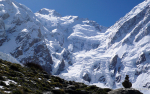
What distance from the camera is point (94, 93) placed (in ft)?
74.9

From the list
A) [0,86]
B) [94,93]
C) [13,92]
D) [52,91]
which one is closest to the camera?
[13,92]

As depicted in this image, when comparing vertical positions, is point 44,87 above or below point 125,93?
above

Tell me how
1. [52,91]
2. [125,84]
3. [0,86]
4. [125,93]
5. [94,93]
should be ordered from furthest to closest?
[94,93] → [125,84] → [52,91] → [125,93] → [0,86]

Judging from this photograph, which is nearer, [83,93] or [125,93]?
[125,93]

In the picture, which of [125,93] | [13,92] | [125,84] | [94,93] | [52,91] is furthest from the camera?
[94,93]

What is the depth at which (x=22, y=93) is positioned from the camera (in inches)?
600

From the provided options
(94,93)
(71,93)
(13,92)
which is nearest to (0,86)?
(13,92)

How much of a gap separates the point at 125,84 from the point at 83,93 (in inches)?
238

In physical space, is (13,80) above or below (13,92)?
above

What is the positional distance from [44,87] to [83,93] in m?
5.67

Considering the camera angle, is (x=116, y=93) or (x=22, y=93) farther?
(x=116, y=93)

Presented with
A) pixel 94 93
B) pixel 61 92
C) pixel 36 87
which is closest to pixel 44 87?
pixel 36 87

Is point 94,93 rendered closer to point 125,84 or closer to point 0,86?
point 125,84

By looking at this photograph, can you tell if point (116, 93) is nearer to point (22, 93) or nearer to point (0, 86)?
point (22, 93)
